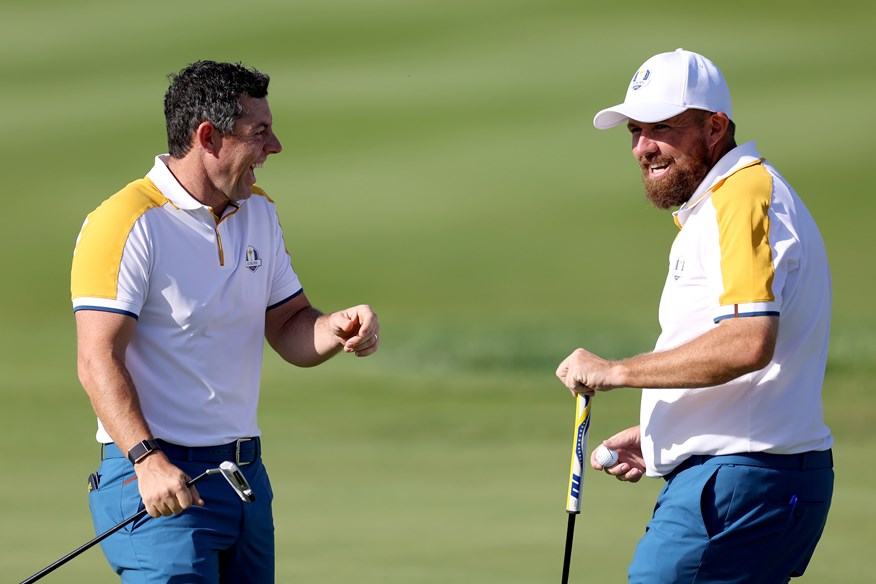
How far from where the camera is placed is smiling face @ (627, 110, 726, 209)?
3.48 meters

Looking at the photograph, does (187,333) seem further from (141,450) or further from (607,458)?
(607,458)

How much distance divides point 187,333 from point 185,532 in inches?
17.4

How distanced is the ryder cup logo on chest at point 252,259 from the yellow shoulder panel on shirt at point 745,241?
1.08 m

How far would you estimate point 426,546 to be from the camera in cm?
586

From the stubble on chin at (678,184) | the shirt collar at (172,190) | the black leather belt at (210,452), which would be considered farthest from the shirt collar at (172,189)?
the stubble on chin at (678,184)

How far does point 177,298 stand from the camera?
3.50m

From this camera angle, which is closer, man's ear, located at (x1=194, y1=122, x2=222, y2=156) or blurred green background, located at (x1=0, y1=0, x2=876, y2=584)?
man's ear, located at (x1=194, y1=122, x2=222, y2=156)

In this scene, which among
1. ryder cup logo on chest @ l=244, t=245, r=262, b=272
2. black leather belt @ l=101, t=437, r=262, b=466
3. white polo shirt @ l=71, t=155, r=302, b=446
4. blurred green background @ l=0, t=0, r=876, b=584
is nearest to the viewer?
white polo shirt @ l=71, t=155, r=302, b=446

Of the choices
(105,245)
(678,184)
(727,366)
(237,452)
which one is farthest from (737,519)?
(105,245)

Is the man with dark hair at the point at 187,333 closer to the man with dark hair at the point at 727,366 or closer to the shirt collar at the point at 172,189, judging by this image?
the shirt collar at the point at 172,189

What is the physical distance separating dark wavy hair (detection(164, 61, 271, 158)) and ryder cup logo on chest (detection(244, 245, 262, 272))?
0.27 metres

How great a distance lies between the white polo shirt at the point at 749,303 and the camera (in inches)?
127

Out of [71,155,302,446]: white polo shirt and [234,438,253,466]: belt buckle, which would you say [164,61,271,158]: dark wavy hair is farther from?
[234,438,253,466]: belt buckle

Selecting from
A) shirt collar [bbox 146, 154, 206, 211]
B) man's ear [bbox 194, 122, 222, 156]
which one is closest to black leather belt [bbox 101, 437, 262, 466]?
shirt collar [bbox 146, 154, 206, 211]
